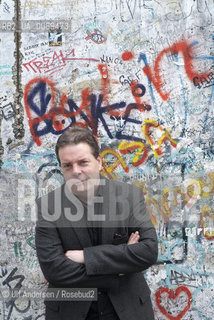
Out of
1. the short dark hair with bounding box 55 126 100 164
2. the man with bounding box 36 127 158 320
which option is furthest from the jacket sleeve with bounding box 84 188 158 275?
the short dark hair with bounding box 55 126 100 164

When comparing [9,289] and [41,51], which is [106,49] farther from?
[9,289]

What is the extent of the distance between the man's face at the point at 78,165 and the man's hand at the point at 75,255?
428 mm

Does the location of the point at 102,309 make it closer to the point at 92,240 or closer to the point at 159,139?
the point at 92,240

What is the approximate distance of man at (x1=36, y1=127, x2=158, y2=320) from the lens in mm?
2672

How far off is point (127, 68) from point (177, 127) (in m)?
0.74

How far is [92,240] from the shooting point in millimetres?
2836

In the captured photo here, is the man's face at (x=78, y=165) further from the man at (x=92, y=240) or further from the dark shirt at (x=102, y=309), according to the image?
the dark shirt at (x=102, y=309)

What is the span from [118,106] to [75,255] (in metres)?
1.59

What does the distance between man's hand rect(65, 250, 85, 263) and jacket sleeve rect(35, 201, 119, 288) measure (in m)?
0.03

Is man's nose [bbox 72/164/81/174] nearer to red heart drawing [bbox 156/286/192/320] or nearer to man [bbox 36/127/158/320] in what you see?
man [bbox 36/127/158/320]

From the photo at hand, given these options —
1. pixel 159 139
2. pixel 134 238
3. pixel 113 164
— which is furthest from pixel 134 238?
pixel 159 139

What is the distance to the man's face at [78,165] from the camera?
2.72 meters

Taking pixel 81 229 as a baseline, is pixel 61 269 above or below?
below

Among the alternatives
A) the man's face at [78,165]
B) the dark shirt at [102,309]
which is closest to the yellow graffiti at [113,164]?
the man's face at [78,165]
